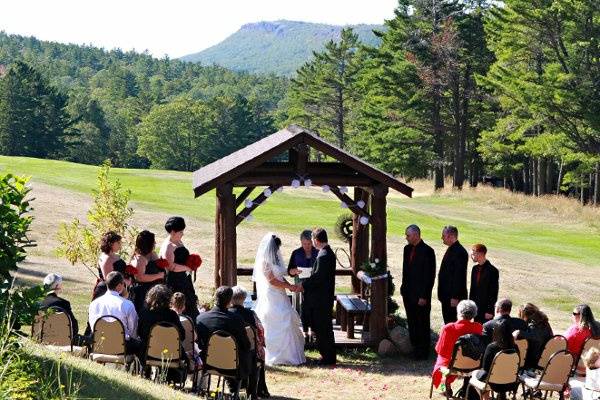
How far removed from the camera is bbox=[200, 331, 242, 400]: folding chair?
1074cm

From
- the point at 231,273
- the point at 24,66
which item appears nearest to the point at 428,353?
the point at 231,273

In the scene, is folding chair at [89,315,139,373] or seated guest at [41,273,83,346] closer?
folding chair at [89,315,139,373]

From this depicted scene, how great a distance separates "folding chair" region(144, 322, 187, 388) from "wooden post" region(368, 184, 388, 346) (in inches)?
205

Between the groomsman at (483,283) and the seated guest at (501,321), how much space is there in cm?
204

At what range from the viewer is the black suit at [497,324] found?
1114 cm

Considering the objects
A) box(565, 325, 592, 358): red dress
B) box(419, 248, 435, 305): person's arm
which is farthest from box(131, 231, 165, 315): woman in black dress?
box(565, 325, 592, 358): red dress

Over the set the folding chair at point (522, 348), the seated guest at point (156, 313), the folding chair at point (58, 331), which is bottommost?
the folding chair at point (522, 348)

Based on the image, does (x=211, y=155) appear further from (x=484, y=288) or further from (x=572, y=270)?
(x=484, y=288)

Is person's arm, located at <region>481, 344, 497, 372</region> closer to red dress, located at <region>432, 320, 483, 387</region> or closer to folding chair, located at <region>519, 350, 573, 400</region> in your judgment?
folding chair, located at <region>519, 350, 573, 400</region>

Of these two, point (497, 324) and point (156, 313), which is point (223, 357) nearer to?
point (156, 313)

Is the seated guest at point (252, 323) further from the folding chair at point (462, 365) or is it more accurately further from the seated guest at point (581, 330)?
the seated guest at point (581, 330)

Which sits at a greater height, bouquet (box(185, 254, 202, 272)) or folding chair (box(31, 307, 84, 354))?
bouquet (box(185, 254, 202, 272))

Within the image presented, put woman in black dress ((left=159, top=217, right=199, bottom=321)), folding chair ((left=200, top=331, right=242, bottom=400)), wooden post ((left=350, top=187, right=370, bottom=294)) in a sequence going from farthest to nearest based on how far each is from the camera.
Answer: wooden post ((left=350, top=187, right=370, bottom=294)) → woman in black dress ((left=159, top=217, right=199, bottom=321)) → folding chair ((left=200, top=331, right=242, bottom=400))

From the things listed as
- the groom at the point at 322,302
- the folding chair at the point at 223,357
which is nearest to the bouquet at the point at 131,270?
the folding chair at the point at 223,357
